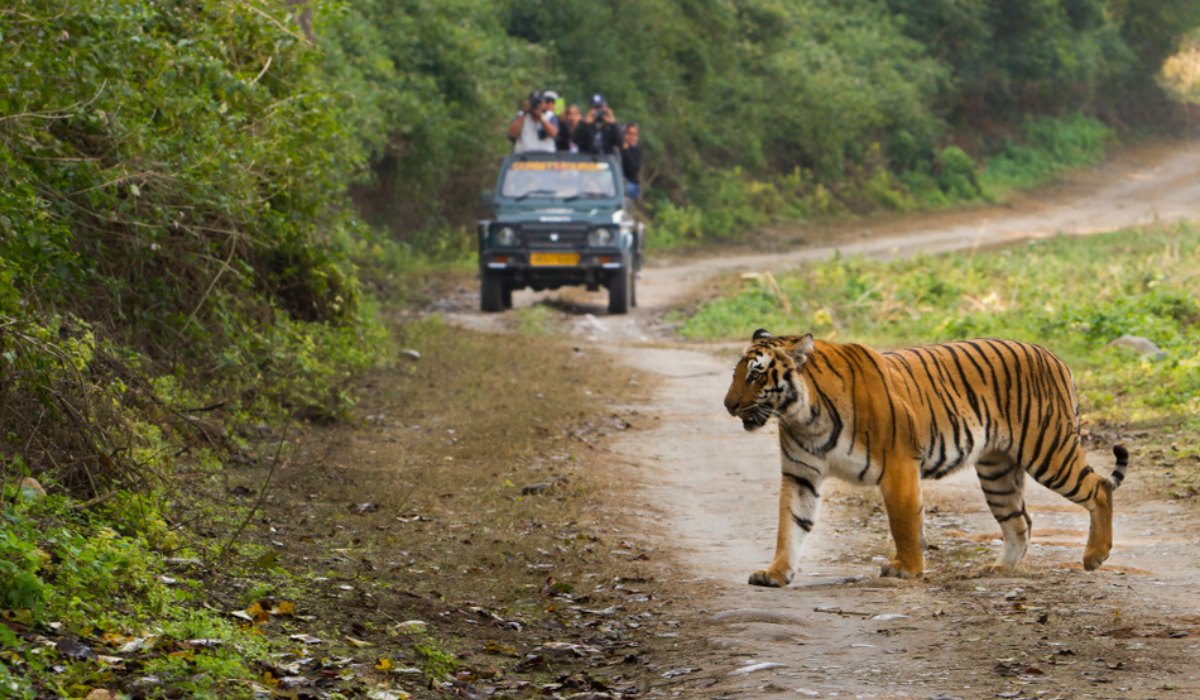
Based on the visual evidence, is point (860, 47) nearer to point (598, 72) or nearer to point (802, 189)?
point (802, 189)

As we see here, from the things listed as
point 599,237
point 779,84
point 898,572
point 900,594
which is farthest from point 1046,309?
point 779,84

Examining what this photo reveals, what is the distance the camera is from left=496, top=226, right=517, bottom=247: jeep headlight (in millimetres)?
21188

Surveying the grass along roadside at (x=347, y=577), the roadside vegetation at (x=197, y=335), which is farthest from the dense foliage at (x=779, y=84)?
the grass along roadside at (x=347, y=577)

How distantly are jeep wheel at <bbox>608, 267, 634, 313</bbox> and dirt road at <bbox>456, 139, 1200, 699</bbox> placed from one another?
21.8ft

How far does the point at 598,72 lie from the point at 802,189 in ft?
21.8

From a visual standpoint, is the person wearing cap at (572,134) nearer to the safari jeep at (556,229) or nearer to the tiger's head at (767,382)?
A: the safari jeep at (556,229)

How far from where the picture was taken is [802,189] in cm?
3888

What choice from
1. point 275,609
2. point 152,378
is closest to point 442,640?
point 275,609

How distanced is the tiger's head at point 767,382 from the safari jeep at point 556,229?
44.3ft

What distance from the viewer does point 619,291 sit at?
22.0m

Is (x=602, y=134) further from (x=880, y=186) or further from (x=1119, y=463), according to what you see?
(x=880, y=186)

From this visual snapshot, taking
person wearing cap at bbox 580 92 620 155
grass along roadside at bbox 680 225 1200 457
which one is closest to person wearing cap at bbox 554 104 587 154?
person wearing cap at bbox 580 92 620 155

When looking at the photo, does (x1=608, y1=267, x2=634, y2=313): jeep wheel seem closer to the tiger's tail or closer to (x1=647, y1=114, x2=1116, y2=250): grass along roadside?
(x1=647, y1=114, x2=1116, y2=250): grass along roadside

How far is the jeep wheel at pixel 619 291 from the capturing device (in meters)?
21.7
